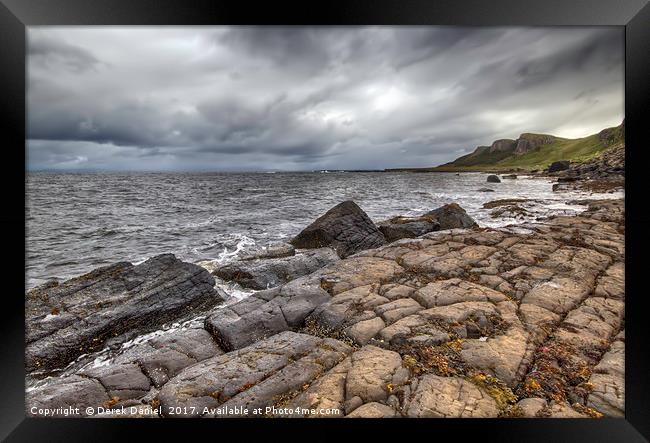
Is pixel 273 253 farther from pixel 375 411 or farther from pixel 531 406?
pixel 531 406

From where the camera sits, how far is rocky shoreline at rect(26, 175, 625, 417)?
12.8ft

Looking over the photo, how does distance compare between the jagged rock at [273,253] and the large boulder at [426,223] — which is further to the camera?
the large boulder at [426,223]

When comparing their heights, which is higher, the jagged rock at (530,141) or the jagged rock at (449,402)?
the jagged rock at (530,141)

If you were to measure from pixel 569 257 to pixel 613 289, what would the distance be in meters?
1.69

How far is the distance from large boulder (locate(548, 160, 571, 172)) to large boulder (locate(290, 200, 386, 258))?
10.6m

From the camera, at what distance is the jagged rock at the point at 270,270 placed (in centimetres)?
898

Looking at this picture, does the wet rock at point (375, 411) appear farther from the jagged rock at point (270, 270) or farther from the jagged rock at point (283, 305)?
the jagged rock at point (270, 270)

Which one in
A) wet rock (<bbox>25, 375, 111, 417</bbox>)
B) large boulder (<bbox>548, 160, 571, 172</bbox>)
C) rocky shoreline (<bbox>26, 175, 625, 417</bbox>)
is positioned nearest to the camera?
rocky shoreline (<bbox>26, 175, 625, 417</bbox>)

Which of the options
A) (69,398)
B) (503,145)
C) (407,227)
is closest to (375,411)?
(69,398)

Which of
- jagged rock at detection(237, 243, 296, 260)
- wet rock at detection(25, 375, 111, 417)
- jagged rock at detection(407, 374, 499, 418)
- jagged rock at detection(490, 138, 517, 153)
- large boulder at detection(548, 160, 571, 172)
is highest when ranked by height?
jagged rock at detection(490, 138, 517, 153)

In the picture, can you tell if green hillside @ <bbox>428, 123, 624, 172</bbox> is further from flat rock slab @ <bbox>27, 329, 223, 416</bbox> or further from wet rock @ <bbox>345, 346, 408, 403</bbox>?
flat rock slab @ <bbox>27, 329, 223, 416</bbox>

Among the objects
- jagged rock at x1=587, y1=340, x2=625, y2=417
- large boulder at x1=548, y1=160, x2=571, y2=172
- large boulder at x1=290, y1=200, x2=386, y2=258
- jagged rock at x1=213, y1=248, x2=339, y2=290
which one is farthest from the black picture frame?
large boulder at x1=548, y1=160, x2=571, y2=172

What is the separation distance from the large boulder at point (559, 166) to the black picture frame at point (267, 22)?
11.7 meters

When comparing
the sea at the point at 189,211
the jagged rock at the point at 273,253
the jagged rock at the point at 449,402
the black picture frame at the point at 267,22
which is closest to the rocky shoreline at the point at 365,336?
the jagged rock at the point at 449,402
